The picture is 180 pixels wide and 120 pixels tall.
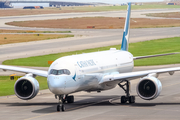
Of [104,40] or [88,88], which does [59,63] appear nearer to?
[88,88]

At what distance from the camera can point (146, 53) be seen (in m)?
83.9

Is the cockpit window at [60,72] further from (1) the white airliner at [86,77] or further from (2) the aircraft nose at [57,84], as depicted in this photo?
(2) the aircraft nose at [57,84]

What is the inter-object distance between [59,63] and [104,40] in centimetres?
8026

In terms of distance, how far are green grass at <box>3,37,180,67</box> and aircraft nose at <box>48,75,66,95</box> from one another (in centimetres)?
3641

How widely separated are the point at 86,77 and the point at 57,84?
3.88 meters

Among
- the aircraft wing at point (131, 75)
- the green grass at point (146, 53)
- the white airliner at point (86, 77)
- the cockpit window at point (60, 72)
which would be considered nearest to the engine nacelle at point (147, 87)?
the white airliner at point (86, 77)

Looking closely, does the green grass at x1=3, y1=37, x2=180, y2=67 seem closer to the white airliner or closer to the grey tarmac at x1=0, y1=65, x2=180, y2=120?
the grey tarmac at x1=0, y1=65, x2=180, y2=120

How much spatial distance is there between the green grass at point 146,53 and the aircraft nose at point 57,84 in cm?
3641

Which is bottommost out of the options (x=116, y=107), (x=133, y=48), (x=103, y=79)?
(x=116, y=107)

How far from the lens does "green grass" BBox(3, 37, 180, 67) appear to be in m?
70.4

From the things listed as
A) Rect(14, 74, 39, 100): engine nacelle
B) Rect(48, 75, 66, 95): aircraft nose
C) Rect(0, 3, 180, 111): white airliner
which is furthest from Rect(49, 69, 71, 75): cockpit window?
Rect(14, 74, 39, 100): engine nacelle

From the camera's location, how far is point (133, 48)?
9269 centimetres

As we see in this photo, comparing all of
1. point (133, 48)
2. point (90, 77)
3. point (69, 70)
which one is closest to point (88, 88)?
point (90, 77)

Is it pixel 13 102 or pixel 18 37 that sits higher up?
pixel 18 37
